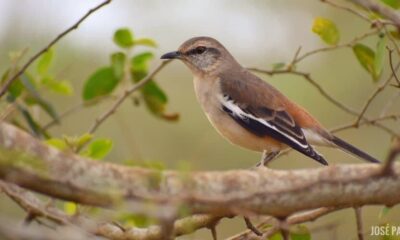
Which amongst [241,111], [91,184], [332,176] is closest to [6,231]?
[91,184]

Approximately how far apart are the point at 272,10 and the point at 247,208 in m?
9.29

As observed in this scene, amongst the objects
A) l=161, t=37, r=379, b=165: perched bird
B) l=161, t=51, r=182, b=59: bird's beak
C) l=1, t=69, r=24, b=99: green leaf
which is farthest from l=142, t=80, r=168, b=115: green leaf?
l=1, t=69, r=24, b=99: green leaf

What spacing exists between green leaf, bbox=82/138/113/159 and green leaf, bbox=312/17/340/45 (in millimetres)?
1609

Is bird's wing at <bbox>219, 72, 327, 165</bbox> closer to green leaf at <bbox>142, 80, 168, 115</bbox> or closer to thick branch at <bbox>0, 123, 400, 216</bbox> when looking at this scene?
green leaf at <bbox>142, 80, 168, 115</bbox>

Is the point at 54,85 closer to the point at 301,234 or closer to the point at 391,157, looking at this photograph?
the point at 301,234

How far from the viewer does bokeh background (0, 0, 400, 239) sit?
1064 centimetres

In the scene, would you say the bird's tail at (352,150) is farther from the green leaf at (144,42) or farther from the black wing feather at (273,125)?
the green leaf at (144,42)

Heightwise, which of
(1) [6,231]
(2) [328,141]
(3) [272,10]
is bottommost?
(1) [6,231]

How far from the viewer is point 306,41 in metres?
12.3

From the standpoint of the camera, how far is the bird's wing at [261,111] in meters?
6.50

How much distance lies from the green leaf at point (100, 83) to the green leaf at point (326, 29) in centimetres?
139

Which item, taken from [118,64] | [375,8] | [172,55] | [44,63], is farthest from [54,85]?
[375,8]

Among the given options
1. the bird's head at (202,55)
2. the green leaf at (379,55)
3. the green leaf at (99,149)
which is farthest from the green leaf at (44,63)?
the green leaf at (379,55)

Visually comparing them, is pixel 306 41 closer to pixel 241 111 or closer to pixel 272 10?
pixel 272 10
